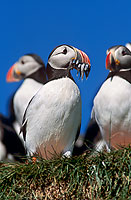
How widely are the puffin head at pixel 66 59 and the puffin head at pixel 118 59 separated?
1.05 ft

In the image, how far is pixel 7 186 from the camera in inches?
205

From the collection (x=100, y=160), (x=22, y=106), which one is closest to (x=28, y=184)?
(x=100, y=160)

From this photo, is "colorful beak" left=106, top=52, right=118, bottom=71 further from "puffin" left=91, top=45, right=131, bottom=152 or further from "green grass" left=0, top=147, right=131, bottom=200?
"green grass" left=0, top=147, right=131, bottom=200


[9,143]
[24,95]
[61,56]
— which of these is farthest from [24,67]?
[61,56]

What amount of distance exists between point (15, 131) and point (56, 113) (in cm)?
426

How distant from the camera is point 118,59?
21.6ft

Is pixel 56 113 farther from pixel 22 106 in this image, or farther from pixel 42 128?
pixel 22 106

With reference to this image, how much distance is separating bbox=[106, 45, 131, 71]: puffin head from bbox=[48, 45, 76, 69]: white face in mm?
495

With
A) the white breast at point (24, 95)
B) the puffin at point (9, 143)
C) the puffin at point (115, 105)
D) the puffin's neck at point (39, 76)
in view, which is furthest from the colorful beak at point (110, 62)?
the puffin at point (9, 143)

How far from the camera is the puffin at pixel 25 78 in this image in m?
9.45

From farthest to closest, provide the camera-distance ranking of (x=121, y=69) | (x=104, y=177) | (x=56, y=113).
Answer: (x=121, y=69) < (x=56, y=113) < (x=104, y=177)

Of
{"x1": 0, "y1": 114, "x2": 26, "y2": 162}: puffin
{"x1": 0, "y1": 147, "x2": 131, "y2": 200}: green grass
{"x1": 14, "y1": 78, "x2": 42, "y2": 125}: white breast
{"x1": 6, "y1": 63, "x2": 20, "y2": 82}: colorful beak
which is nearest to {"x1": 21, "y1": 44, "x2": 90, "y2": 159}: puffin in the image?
{"x1": 0, "y1": 147, "x2": 131, "y2": 200}: green grass

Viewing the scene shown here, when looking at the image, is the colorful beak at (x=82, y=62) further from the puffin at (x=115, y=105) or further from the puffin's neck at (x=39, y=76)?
the puffin's neck at (x=39, y=76)

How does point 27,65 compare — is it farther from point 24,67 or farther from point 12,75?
point 12,75
